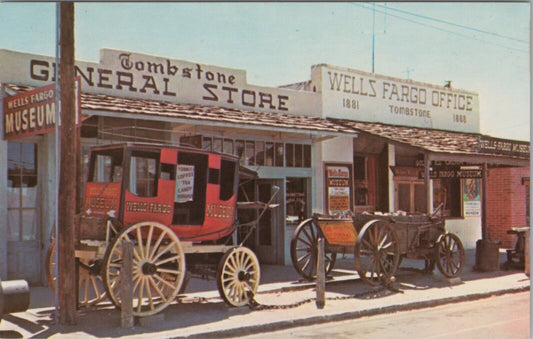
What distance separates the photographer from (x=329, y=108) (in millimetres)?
17281

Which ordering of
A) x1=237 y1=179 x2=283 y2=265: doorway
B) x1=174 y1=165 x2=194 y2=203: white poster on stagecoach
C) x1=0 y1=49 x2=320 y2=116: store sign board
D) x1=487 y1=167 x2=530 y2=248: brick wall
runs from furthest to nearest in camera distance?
x1=487 y1=167 x2=530 y2=248: brick wall → x1=237 y1=179 x2=283 y2=265: doorway → x1=0 y1=49 x2=320 y2=116: store sign board → x1=174 y1=165 x2=194 y2=203: white poster on stagecoach

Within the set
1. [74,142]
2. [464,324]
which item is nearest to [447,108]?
[464,324]

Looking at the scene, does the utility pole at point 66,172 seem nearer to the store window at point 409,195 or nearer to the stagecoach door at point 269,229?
the stagecoach door at point 269,229

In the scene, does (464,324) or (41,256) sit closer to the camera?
(464,324)

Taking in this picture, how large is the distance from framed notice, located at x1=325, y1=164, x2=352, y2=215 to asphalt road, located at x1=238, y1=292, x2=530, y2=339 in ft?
19.8

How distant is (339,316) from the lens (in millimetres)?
9305

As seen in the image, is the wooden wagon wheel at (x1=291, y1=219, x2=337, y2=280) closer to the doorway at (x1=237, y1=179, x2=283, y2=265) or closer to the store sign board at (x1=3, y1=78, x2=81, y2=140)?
the doorway at (x1=237, y1=179, x2=283, y2=265)

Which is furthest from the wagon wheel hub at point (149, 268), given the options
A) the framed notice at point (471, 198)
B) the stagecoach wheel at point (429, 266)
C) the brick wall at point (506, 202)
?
the brick wall at point (506, 202)

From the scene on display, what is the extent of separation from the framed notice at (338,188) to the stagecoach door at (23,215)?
24.4 feet

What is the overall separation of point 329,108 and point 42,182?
326 inches

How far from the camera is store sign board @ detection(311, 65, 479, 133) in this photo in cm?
1742

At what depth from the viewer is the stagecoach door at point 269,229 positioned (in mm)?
15211

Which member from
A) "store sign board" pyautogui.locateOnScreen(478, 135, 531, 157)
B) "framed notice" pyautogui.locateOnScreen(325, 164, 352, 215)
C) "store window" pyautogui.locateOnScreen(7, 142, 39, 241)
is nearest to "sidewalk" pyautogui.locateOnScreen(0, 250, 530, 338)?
"store window" pyautogui.locateOnScreen(7, 142, 39, 241)

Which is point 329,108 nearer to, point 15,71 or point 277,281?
point 277,281
